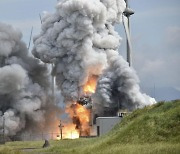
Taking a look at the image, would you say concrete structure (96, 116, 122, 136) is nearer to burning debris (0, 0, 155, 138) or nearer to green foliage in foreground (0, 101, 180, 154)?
burning debris (0, 0, 155, 138)

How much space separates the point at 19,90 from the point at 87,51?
80.8 feet

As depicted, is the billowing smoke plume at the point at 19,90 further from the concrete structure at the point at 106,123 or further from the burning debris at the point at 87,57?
the concrete structure at the point at 106,123

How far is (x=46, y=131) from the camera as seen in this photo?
157 meters

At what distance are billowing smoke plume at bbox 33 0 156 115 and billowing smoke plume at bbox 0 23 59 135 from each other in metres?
6.48

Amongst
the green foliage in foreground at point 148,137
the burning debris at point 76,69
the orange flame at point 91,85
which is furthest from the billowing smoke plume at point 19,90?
the green foliage in foreground at point 148,137

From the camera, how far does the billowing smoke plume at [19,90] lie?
457ft

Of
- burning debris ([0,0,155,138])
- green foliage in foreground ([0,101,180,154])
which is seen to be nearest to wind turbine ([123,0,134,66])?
burning debris ([0,0,155,138])

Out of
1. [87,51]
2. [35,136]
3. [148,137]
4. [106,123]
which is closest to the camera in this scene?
[148,137]

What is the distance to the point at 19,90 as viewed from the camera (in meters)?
143

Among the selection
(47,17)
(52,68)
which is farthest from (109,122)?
(47,17)

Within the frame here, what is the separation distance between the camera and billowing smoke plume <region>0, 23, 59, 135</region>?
5487 inches

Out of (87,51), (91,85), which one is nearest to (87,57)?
(87,51)

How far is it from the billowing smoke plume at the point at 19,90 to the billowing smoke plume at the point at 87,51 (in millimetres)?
6475

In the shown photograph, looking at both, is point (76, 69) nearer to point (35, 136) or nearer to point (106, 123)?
point (106, 123)
